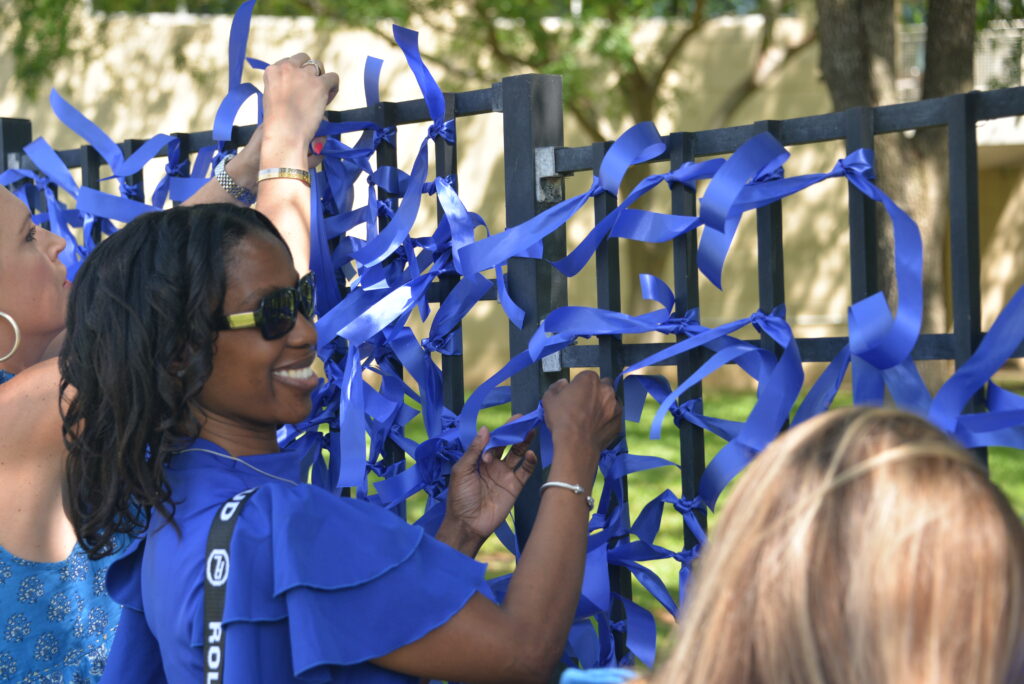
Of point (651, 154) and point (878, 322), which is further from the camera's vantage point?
point (651, 154)

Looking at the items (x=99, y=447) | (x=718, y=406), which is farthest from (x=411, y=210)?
(x=718, y=406)

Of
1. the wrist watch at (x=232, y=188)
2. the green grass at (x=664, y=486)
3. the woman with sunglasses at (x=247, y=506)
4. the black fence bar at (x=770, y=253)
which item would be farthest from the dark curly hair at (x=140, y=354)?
the green grass at (x=664, y=486)

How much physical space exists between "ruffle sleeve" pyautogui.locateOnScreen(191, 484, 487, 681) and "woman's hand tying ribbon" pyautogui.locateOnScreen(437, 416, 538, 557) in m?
0.41

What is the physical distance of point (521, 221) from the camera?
2104mm

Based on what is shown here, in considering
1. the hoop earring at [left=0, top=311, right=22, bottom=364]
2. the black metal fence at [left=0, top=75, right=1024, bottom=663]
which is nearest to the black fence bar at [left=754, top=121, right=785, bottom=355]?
the black metal fence at [left=0, top=75, right=1024, bottom=663]

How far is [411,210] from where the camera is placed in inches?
86.6

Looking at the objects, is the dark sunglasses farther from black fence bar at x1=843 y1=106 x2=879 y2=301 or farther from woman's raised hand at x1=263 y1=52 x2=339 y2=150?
black fence bar at x1=843 y1=106 x2=879 y2=301

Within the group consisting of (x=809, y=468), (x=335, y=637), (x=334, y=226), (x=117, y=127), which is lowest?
(x=335, y=637)

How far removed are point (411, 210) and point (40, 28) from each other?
346 inches

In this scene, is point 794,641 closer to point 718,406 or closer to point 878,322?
point 878,322

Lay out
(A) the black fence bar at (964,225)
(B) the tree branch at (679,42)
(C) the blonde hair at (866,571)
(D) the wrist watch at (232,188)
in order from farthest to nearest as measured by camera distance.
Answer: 1. (B) the tree branch at (679,42)
2. (D) the wrist watch at (232,188)
3. (A) the black fence bar at (964,225)
4. (C) the blonde hair at (866,571)

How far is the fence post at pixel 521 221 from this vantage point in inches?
81.5

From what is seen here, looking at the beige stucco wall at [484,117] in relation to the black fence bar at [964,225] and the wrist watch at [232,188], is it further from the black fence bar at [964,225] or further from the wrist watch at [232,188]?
the black fence bar at [964,225]

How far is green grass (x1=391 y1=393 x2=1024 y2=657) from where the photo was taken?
500cm
